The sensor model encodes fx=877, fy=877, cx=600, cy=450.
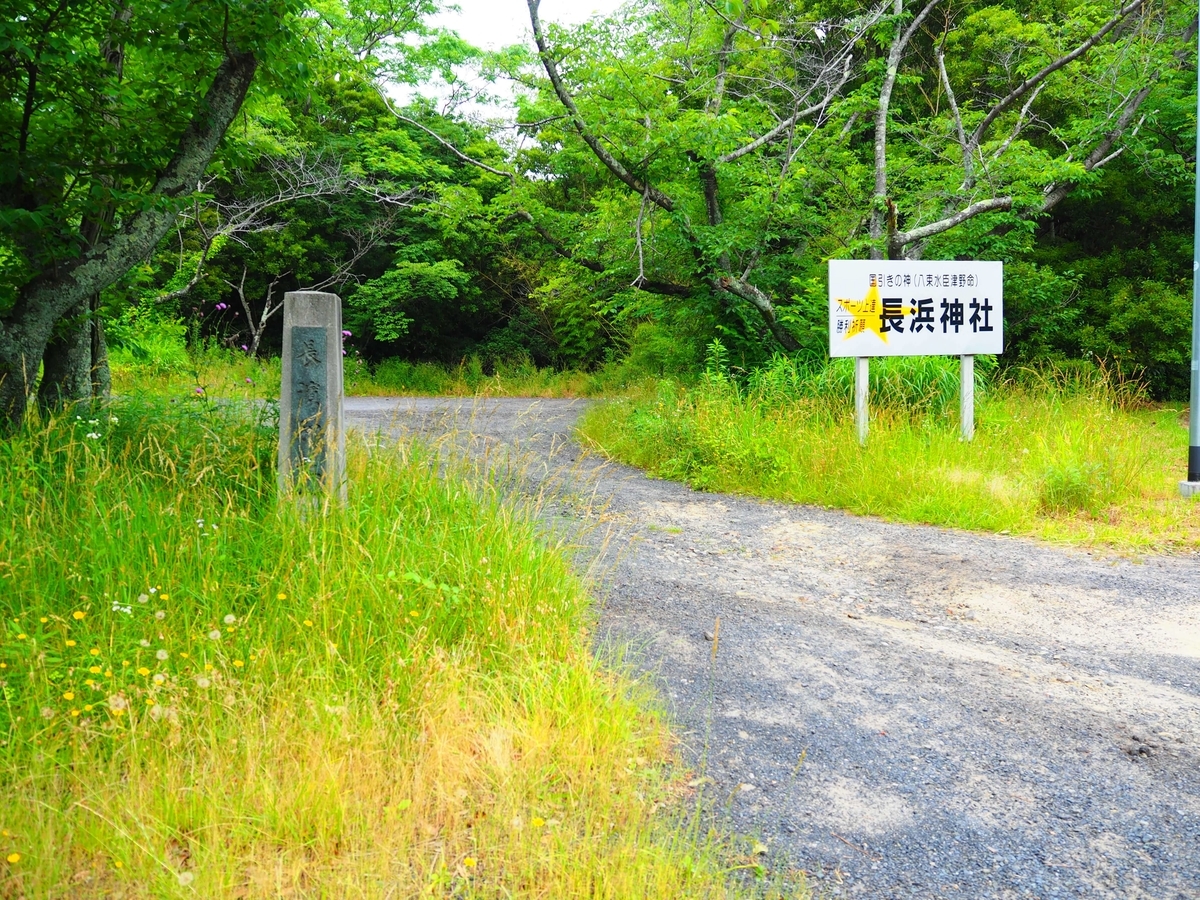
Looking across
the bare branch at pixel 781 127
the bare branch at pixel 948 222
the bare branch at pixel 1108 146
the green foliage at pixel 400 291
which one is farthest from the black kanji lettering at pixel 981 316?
the green foliage at pixel 400 291

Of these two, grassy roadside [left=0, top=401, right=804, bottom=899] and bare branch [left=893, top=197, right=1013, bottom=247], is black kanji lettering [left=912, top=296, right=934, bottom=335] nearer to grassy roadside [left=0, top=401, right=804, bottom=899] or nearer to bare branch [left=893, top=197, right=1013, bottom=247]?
bare branch [left=893, top=197, right=1013, bottom=247]

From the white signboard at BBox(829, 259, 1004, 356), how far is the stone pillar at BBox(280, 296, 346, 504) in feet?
17.6

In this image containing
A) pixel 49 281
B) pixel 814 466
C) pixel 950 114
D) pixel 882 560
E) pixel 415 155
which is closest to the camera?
pixel 49 281

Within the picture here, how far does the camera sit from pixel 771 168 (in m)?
11.0

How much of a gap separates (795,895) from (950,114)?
43.3 ft

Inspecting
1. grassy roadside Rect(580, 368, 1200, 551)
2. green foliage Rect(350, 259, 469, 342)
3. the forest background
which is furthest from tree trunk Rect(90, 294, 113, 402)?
green foliage Rect(350, 259, 469, 342)

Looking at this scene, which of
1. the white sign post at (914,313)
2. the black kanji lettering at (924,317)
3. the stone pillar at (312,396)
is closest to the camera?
the stone pillar at (312,396)

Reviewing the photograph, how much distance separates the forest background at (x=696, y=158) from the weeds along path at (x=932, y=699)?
3.42 meters

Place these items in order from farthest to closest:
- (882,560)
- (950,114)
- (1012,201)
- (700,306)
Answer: (950,114) → (700,306) → (1012,201) → (882,560)

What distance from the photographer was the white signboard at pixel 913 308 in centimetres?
832

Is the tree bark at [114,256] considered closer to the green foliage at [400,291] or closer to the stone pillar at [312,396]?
the stone pillar at [312,396]

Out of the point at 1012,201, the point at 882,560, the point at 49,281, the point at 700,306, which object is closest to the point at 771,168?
the point at 700,306

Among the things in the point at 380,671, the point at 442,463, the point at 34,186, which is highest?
the point at 34,186

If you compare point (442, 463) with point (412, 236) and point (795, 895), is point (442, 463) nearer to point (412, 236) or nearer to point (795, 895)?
point (795, 895)
